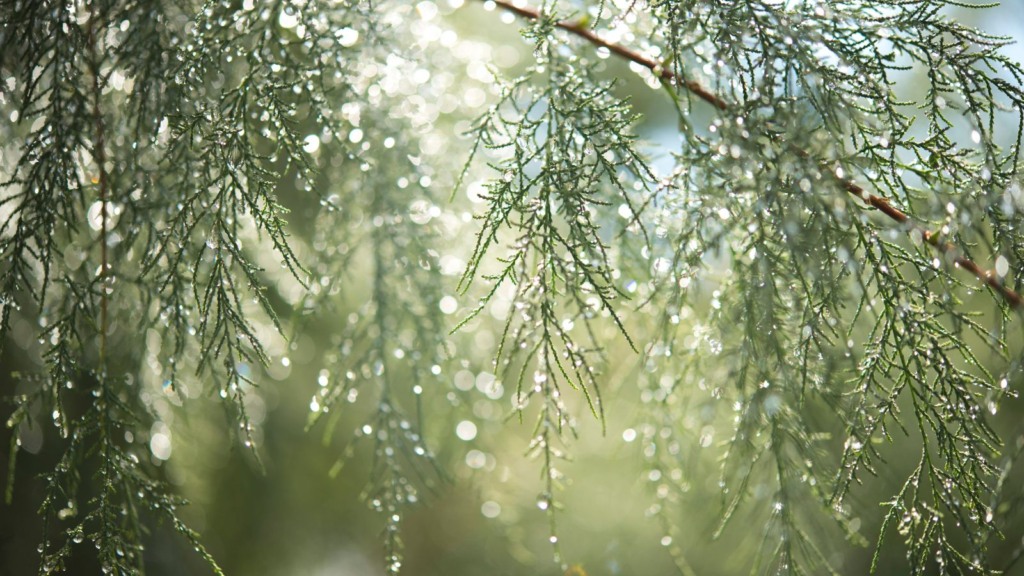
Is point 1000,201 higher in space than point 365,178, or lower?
lower

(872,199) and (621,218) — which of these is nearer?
(872,199)

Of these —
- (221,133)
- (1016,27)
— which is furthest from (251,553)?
(1016,27)

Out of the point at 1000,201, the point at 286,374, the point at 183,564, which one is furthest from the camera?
the point at 286,374

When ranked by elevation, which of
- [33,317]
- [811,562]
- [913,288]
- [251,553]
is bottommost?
[811,562]

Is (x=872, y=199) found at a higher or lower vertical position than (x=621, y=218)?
lower

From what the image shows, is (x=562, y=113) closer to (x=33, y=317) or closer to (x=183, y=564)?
(x=33, y=317)

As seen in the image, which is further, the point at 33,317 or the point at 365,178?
the point at 33,317

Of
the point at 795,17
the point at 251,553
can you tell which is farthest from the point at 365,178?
the point at 251,553

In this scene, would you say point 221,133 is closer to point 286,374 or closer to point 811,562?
point 811,562

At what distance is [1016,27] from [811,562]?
0.68 meters

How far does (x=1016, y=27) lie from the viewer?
826 mm

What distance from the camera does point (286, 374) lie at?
1.55 m

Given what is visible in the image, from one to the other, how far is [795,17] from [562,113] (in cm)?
18

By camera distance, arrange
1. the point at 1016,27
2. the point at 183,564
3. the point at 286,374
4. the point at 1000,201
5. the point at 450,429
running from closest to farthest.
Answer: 1. the point at 1000,201
2. the point at 1016,27
3. the point at 450,429
4. the point at 183,564
5. the point at 286,374
